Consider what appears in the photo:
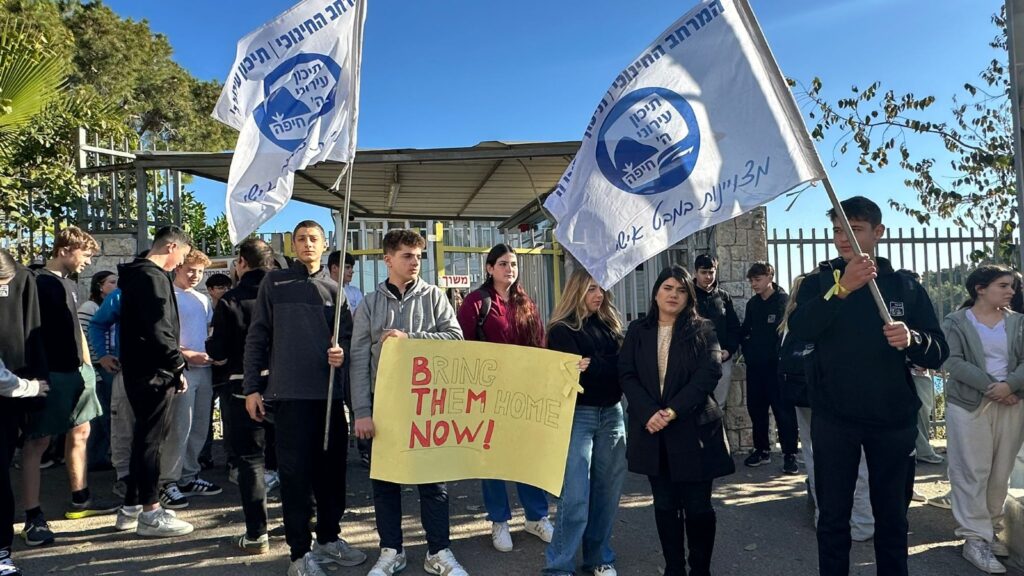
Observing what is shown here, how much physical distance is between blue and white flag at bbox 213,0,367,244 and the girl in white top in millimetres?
4095

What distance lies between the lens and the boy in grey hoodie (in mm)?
3900

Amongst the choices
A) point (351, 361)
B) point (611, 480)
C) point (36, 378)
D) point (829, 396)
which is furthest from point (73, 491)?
point (829, 396)

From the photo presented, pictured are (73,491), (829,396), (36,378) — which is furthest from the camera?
A: (73,491)

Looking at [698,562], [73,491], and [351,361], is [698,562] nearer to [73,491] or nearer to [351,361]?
[351,361]

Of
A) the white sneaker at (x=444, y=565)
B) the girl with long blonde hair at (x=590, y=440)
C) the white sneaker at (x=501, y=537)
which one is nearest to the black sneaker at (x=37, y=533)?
the white sneaker at (x=444, y=565)

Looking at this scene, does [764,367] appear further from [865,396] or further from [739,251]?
[865,396]

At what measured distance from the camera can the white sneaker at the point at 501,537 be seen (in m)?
4.46

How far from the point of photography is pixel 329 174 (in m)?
8.53

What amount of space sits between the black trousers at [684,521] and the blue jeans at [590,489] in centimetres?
30

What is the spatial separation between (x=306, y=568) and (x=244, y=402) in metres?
1.08

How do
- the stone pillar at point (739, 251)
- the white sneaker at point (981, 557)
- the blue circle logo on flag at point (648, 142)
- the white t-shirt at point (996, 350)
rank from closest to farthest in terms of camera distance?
the blue circle logo on flag at point (648, 142), the white sneaker at point (981, 557), the white t-shirt at point (996, 350), the stone pillar at point (739, 251)

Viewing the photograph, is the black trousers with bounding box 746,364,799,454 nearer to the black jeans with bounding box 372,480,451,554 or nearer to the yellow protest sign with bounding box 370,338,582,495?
the yellow protest sign with bounding box 370,338,582,495

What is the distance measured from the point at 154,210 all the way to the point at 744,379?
7364mm

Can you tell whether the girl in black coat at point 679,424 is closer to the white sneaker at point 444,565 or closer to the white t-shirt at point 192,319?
the white sneaker at point 444,565
